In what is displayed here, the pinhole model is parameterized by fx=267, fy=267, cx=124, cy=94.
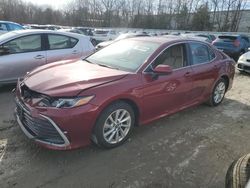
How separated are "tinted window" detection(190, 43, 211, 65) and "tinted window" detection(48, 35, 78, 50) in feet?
11.3

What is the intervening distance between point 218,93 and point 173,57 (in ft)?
6.29

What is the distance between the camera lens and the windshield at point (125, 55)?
13.7 ft

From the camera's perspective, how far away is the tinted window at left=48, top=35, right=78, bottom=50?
22.0ft

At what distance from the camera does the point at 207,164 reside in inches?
143

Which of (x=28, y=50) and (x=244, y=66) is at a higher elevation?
(x=28, y=50)

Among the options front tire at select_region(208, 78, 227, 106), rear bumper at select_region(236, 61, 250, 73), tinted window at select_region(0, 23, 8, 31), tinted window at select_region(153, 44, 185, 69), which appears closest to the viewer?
tinted window at select_region(153, 44, 185, 69)

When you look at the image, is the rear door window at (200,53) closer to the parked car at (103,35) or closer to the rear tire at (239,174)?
the rear tire at (239,174)

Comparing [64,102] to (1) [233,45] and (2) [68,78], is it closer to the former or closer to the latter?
(2) [68,78]

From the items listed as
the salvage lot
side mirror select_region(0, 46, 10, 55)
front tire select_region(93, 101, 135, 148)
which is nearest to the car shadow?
the salvage lot

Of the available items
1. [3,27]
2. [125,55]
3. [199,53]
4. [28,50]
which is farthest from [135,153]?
[3,27]

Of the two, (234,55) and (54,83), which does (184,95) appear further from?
(234,55)

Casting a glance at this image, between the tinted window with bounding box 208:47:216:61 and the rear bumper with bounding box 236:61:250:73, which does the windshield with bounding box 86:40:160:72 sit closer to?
the tinted window with bounding box 208:47:216:61

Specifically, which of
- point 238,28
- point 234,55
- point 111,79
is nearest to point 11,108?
point 111,79

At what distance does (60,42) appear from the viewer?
22.7 ft
